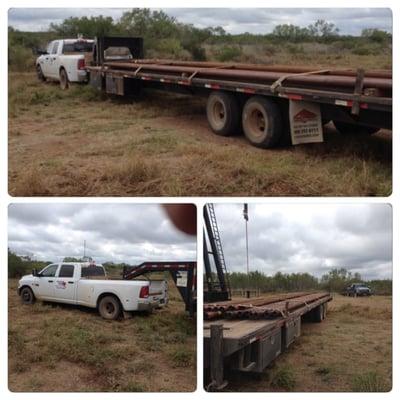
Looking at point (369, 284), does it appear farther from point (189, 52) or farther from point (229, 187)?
point (189, 52)

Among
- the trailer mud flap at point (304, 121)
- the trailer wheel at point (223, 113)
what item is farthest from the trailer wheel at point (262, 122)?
the trailer mud flap at point (304, 121)

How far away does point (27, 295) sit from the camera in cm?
552

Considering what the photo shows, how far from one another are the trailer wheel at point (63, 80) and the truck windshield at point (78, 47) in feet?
1.90

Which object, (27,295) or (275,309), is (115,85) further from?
(275,309)

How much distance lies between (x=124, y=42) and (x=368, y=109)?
25.0 feet

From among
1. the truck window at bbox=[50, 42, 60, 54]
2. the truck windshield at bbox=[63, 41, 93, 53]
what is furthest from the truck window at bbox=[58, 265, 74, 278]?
the truck window at bbox=[50, 42, 60, 54]

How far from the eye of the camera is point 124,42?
11719mm

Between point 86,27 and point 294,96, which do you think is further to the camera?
point 86,27

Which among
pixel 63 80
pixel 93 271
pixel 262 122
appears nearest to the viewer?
pixel 93 271

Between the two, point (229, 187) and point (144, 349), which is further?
point (229, 187)

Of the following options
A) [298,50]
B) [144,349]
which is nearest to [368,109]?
[144,349]

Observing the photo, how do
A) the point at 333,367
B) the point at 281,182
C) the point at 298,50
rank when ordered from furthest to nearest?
the point at 298,50 < the point at 281,182 < the point at 333,367

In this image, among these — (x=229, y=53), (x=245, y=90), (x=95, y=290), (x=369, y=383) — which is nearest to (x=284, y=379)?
(x=369, y=383)

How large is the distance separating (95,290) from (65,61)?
23.5 feet
